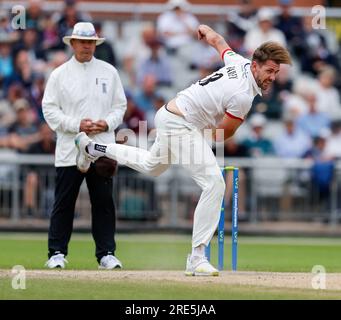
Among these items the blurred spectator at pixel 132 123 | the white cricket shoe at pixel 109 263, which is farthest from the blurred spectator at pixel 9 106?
the white cricket shoe at pixel 109 263

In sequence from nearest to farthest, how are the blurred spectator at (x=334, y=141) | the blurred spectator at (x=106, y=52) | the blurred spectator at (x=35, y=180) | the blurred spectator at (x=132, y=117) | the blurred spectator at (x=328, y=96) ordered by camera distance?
1. the blurred spectator at (x=35, y=180)
2. the blurred spectator at (x=132, y=117)
3. the blurred spectator at (x=334, y=141)
4. the blurred spectator at (x=106, y=52)
5. the blurred spectator at (x=328, y=96)

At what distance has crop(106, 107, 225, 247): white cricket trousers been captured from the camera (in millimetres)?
11406

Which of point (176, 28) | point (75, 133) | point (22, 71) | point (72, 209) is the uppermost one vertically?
point (176, 28)

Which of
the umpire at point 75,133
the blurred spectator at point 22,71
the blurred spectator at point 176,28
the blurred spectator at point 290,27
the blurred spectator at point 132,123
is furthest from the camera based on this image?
the blurred spectator at point 290,27


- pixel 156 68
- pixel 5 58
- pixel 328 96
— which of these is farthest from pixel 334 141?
pixel 5 58

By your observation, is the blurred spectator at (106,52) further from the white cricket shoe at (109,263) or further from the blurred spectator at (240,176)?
the white cricket shoe at (109,263)

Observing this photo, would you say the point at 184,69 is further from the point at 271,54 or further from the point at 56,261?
the point at 271,54

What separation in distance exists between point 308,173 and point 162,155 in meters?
9.29

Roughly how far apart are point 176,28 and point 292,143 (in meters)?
3.62

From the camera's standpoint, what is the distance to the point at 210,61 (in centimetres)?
2264

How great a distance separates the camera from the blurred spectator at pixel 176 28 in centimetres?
2297

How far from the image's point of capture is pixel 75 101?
12984mm

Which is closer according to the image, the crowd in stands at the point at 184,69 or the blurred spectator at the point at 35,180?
the blurred spectator at the point at 35,180
